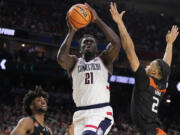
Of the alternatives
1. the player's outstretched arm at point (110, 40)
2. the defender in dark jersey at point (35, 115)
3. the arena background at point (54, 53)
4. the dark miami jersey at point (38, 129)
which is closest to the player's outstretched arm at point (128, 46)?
the player's outstretched arm at point (110, 40)

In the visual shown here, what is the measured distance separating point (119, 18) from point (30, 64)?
15.1 meters

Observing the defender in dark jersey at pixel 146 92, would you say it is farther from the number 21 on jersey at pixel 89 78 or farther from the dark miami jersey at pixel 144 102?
the number 21 on jersey at pixel 89 78

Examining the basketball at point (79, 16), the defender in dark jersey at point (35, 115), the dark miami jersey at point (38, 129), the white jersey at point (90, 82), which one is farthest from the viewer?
the basketball at point (79, 16)

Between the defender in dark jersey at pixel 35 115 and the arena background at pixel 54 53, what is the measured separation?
458 inches

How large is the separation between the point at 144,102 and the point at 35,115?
1.37 meters

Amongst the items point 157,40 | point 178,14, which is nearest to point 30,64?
point 157,40

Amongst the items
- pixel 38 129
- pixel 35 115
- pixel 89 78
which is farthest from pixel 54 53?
pixel 38 129

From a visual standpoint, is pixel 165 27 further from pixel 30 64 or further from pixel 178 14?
pixel 30 64

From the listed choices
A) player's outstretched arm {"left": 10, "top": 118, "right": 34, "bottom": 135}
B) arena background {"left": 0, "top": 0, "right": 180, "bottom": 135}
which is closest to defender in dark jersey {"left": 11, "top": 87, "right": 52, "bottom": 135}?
player's outstretched arm {"left": 10, "top": 118, "right": 34, "bottom": 135}

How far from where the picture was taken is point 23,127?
12.4ft

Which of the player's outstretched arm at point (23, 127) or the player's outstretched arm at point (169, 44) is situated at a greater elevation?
the player's outstretched arm at point (169, 44)

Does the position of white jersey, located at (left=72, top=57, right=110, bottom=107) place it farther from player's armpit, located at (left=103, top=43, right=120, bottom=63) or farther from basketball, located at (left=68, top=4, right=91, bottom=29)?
basketball, located at (left=68, top=4, right=91, bottom=29)

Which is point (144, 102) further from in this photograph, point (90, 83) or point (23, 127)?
point (23, 127)

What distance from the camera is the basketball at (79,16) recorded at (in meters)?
4.59
